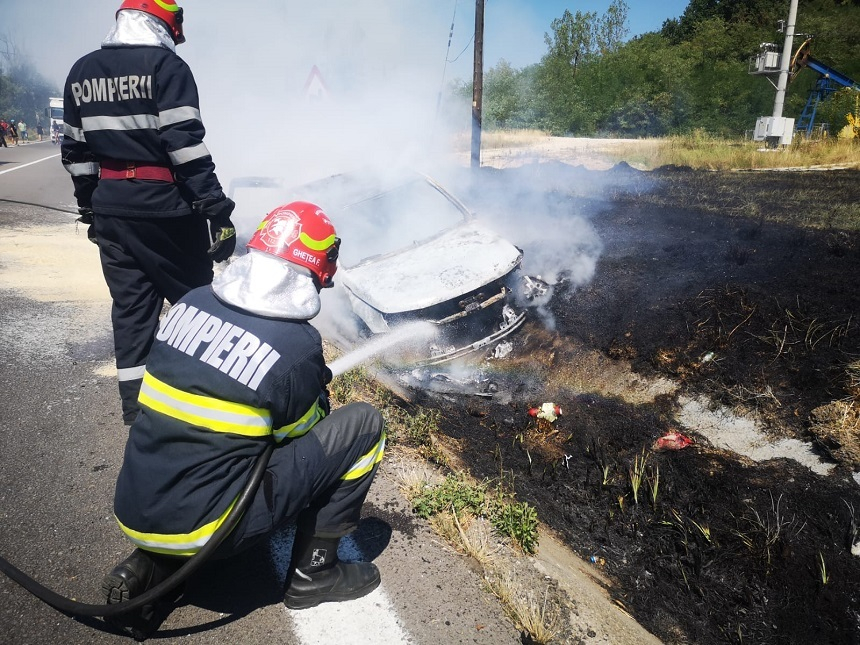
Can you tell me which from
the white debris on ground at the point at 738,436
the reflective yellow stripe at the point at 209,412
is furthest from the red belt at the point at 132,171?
the white debris on ground at the point at 738,436

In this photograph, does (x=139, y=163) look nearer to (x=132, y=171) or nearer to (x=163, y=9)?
(x=132, y=171)

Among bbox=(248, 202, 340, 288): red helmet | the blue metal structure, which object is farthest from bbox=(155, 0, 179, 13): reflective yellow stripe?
the blue metal structure

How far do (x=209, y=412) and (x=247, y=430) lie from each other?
5.0 inches

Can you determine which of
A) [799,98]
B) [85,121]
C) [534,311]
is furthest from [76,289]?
[799,98]

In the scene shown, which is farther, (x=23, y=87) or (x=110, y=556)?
(x=23, y=87)

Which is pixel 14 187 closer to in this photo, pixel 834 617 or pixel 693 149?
pixel 834 617

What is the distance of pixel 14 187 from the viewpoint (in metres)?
13.1

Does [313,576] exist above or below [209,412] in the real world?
below

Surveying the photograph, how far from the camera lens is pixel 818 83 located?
75.4 ft

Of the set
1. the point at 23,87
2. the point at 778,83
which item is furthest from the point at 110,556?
the point at 23,87

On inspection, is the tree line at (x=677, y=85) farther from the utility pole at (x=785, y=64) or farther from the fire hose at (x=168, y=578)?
the fire hose at (x=168, y=578)

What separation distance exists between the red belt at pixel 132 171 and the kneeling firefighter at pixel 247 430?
141 centimetres

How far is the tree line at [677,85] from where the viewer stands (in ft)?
91.0

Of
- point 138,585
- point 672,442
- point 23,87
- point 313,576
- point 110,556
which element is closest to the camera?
point 138,585
